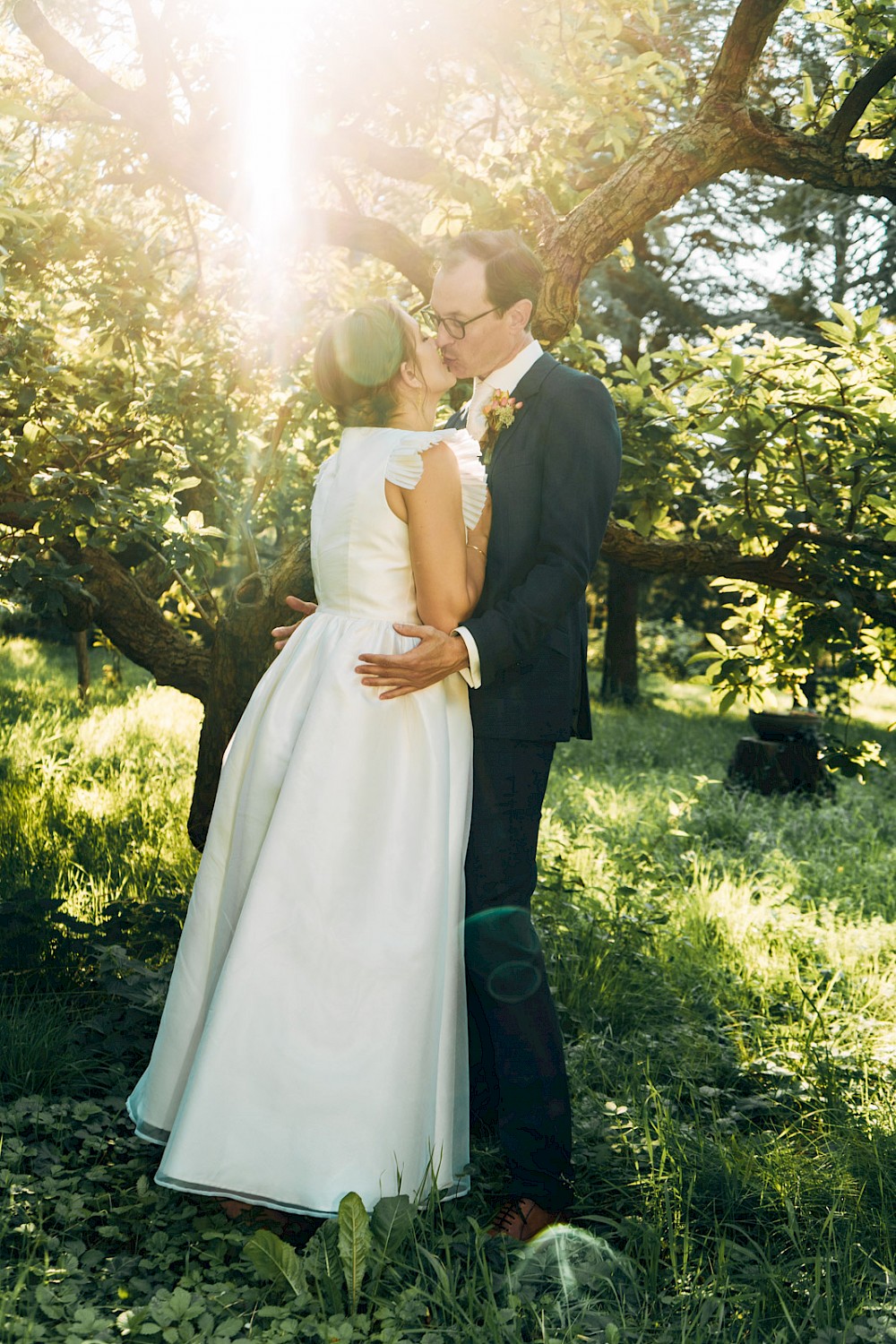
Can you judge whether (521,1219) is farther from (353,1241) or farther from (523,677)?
(523,677)

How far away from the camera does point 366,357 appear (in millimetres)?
2471

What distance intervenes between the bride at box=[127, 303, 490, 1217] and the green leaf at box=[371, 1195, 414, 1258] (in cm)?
8

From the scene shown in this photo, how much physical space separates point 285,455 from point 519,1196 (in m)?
3.71

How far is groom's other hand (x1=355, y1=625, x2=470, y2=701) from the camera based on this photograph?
232 cm

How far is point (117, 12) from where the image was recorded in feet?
15.3

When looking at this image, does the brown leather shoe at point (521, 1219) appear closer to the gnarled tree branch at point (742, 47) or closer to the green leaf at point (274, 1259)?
the green leaf at point (274, 1259)

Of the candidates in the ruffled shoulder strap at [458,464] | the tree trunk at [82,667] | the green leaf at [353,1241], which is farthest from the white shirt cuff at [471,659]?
the tree trunk at [82,667]

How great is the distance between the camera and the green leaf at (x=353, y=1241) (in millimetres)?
2080

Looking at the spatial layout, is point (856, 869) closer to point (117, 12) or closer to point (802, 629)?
point (802, 629)

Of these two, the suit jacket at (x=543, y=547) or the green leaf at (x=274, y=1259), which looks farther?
the suit jacket at (x=543, y=547)

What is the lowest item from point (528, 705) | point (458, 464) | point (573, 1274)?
point (573, 1274)

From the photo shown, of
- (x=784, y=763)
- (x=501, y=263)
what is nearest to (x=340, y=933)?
(x=501, y=263)

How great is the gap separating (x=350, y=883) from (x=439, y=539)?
Answer: 0.76 metres

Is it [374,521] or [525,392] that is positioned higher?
[525,392]
